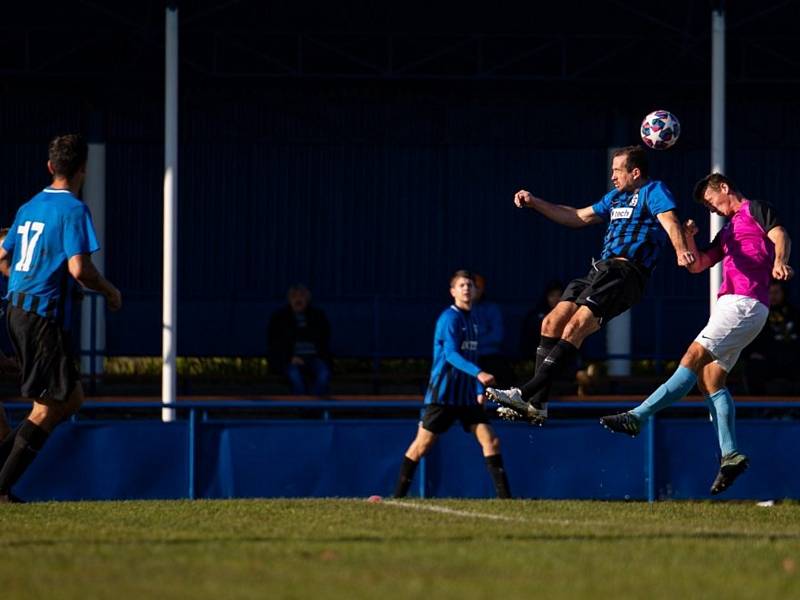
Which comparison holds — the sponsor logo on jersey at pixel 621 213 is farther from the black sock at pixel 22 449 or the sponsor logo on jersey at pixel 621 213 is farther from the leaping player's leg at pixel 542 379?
the black sock at pixel 22 449

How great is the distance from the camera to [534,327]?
63.6ft

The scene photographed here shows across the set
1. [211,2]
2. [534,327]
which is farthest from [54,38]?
[534,327]

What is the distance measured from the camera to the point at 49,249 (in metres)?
9.51

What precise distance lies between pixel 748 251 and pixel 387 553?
12.7 feet

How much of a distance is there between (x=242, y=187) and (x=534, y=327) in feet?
23.8

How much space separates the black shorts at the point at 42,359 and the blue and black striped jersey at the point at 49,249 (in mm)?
78

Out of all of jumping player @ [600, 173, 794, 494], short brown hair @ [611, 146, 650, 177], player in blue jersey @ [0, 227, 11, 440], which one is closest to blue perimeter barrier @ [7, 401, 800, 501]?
player in blue jersey @ [0, 227, 11, 440]

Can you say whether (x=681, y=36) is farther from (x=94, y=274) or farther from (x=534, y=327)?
(x=94, y=274)

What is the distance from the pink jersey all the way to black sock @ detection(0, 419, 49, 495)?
14.7 feet

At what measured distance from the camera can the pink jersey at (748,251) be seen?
10.7 meters

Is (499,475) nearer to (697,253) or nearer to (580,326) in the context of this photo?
(580,326)

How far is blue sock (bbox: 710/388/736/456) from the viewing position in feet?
35.6

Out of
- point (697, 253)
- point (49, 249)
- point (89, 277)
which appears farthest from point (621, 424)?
point (49, 249)

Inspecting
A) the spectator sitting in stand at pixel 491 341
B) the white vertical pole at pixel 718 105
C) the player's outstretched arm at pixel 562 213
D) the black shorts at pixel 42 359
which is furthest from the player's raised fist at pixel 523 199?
the white vertical pole at pixel 718 105
